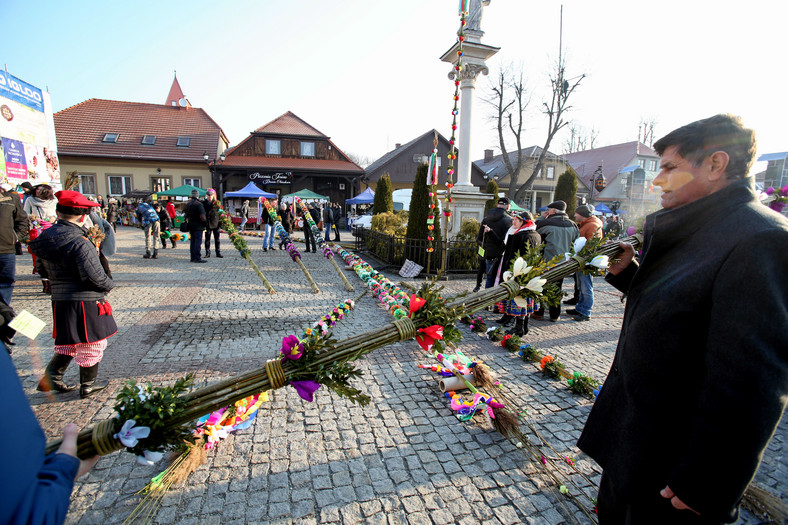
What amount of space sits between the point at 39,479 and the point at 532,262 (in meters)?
2.64

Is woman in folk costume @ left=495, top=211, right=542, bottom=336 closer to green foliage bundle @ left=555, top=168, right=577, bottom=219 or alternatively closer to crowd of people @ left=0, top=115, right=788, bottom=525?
crowd of people @ left=0, top=115, right=788, bottom=525

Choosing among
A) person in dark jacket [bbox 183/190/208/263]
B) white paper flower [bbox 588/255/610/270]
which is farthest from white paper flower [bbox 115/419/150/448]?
person in dark jacket [bbox 183/190/208/263]

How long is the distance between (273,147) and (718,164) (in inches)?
1191

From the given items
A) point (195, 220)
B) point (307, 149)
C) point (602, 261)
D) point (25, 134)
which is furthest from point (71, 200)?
point (307, 149)

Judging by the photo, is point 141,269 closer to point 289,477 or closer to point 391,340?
point 289,477

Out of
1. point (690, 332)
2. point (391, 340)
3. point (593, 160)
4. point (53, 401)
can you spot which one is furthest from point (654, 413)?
point (593, 160)

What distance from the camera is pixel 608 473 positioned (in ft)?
5.25

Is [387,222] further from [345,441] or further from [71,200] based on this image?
[345,441]

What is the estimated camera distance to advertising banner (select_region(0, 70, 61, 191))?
1042 centimetres

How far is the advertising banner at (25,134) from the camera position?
1042cm

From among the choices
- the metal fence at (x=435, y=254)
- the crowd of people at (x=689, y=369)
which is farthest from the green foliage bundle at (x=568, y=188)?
the crowd of people at (x=689, y=369)

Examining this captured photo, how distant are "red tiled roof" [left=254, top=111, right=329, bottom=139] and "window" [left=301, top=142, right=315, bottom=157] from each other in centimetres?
69

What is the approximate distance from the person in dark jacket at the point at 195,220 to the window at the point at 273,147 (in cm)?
1935

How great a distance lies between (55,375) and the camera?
11.7 feet
